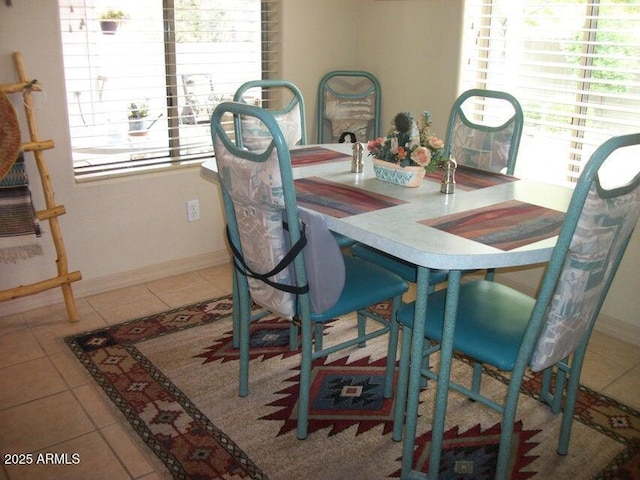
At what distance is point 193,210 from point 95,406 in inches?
54.7

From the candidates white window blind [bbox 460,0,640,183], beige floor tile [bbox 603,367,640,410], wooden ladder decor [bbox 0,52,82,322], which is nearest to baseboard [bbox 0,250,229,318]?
wooden ladder decor [bbox 0,52,82,322]

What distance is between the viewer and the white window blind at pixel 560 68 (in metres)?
2.82

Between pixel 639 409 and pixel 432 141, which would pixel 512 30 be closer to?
pixel 432 141

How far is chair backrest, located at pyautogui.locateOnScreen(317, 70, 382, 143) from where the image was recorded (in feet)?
12.5

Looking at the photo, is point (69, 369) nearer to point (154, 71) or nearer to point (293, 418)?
point (293, 418)

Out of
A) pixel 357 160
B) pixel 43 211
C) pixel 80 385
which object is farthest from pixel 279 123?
pixel 80 385

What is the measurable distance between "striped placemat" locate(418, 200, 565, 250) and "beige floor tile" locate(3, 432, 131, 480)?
3.85ft

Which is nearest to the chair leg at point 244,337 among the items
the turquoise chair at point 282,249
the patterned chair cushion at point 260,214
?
the turquoise chair at point 282,249

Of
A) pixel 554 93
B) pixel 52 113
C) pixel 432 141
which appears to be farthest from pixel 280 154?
pixel 554 93

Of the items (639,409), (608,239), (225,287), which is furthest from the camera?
(225,287)

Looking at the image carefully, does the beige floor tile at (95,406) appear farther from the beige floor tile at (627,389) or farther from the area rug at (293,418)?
the beige floor tile at (627,389)

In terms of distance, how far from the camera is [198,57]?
3.44m

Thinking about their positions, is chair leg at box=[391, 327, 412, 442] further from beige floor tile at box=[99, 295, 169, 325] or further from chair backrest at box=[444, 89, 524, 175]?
beige floor tile at box=[99, 295, 169, 325]

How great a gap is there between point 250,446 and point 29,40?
190 cm
